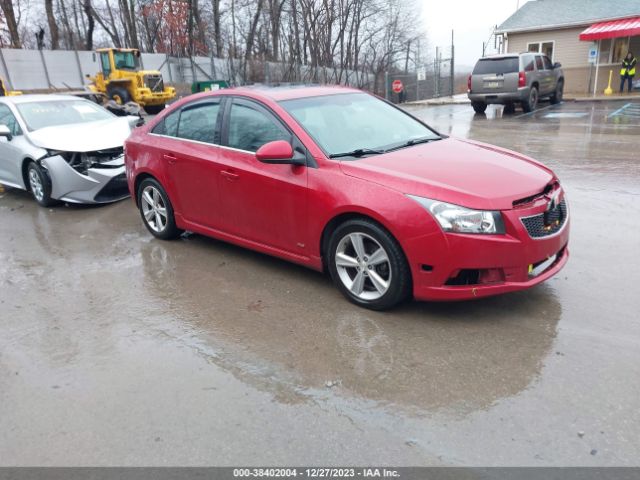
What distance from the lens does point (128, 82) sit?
25406 mm

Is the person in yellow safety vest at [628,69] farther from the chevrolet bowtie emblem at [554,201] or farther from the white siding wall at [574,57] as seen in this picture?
the chevrolet bowtie emblem at [554,201]

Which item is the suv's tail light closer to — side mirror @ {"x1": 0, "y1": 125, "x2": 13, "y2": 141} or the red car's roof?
the red car's roof

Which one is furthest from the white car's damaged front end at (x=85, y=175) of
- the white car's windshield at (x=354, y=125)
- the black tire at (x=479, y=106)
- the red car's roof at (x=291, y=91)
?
the black tire at (x=479, y=106)

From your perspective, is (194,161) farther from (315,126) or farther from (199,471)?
(199,471)

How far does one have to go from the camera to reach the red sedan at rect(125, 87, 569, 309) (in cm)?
364

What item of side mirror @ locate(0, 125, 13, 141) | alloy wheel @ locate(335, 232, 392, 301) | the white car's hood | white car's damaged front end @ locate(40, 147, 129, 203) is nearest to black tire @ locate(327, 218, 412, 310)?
alloy wheel @ locate(335, 232, 392, 301)

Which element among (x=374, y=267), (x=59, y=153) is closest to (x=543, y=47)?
(x=59, y=153)

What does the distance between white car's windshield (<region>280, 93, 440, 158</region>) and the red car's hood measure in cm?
25

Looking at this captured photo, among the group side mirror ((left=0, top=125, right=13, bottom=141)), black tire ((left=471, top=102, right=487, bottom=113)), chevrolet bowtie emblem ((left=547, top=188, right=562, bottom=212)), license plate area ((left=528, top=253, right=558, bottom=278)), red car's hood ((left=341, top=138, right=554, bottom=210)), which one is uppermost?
side mirror ((left=0, top=125, right=13, bottom=141))

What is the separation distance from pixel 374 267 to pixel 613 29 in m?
23.1

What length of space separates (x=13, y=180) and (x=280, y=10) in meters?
30.6

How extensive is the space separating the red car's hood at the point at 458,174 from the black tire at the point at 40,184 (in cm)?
540

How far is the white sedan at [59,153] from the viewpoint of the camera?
7.55m

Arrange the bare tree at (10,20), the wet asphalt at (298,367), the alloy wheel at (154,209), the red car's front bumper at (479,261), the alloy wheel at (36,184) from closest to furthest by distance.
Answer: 1. the wet asphalt at (298,367)
2. the red car's front bumper at (479,261)
3. the alloy wheel at (154,209)
4. the alloy wheel at (36,184)
5. the bare tree at (10,20)
